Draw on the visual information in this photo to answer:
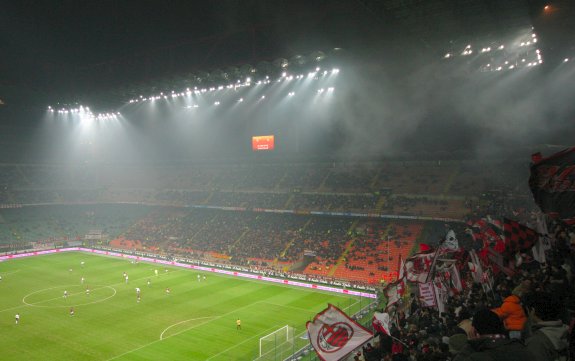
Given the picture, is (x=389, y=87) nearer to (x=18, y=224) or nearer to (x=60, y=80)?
(x=60, y=80)

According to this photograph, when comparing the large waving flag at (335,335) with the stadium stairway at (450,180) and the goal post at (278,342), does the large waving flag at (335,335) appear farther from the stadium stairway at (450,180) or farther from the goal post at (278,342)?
the stadium stairway at (450,180)

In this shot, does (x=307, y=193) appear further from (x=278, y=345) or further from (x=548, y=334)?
(x=548, y=334)

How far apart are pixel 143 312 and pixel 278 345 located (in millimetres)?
14740

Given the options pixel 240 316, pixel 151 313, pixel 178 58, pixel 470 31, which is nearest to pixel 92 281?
pixel 151 313

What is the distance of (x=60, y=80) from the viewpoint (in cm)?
5150

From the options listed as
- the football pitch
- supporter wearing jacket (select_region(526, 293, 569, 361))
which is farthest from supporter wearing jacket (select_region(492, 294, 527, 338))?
the football pitch

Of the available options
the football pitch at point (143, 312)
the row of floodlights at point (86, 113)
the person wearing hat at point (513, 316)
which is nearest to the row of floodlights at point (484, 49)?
the football pitch at point (143, 312)

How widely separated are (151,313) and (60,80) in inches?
1404

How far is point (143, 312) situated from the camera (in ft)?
106

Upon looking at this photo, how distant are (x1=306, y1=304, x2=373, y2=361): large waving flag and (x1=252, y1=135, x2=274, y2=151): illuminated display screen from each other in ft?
170

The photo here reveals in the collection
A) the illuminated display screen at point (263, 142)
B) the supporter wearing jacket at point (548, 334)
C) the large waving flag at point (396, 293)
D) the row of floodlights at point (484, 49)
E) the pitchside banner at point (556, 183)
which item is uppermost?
the row of floodlights at point (484, 49)

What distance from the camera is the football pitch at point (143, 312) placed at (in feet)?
80.7

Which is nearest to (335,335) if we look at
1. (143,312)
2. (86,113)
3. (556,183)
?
(556,183)

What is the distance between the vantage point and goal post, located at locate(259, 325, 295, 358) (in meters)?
22.3
